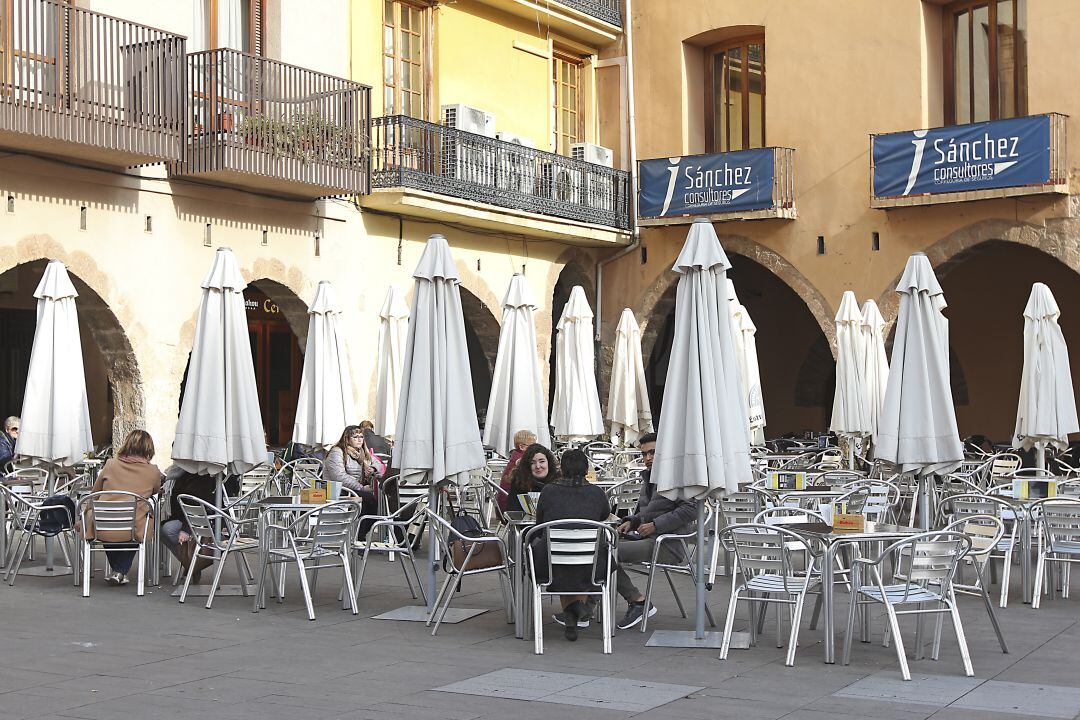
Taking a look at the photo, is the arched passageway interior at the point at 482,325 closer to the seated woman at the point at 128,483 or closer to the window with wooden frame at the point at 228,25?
the window with wooden frame at the point at 228,25

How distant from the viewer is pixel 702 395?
27.1ft

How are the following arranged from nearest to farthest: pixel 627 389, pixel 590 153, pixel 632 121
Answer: pixel 627 389, pixel 590 153, pixel 632 121

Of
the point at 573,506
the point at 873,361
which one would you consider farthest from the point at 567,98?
the point at 573,506

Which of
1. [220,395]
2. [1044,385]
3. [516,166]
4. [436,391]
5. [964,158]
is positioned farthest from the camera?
[516,166]

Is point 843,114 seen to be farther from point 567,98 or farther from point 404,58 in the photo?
point 404,58

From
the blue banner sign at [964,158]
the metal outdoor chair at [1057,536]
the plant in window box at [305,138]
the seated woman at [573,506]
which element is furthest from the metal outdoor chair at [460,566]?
the blue banner sign at [964,158]

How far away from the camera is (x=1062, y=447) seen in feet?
46.4

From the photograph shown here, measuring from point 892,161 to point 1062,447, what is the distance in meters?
6.18

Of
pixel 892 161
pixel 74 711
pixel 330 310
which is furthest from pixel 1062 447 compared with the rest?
pixel 74 711

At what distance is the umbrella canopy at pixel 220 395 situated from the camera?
33.2 ft

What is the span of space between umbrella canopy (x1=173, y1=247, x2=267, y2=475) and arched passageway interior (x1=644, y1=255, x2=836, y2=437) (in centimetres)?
1430

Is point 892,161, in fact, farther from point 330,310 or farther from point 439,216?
point 330,310

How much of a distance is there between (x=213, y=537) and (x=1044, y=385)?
8.54 metres

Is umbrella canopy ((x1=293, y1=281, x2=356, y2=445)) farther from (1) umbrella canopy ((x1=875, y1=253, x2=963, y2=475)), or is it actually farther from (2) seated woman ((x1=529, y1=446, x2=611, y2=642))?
(2) seated woman ((x1=529, y1=446, x2=611, y2=642))
